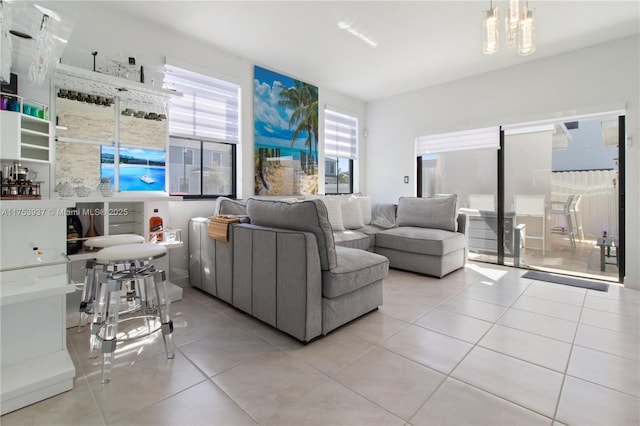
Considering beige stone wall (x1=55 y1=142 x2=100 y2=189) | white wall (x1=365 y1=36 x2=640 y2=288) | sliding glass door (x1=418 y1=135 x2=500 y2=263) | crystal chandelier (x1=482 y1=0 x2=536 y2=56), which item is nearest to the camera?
crystal chandelier (x1=482 y1=0 x2=536 y2=56)

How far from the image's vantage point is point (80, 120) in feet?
8.45

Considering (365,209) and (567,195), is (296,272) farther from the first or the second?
(567,195)

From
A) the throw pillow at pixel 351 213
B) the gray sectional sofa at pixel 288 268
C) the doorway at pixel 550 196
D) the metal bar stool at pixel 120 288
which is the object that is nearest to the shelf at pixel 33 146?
the metal bar stool at pixel 120 288

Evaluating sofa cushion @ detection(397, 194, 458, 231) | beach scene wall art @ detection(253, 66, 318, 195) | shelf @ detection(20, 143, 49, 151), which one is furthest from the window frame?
sofa cushion @ detection(397, 194, 458, 231)

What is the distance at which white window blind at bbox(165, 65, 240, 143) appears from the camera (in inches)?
129

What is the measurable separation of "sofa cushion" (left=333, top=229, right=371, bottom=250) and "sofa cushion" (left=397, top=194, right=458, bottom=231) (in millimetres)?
850

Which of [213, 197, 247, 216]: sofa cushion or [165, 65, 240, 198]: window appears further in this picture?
[165, 65, 240, 198]: window

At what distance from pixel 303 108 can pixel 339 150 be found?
1.07 meters

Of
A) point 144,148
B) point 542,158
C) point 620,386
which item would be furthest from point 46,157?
point 542,158

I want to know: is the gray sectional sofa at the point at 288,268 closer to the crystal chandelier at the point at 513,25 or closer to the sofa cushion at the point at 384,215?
the crystal chandelier at the point at 513,25

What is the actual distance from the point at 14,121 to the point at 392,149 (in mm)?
4772

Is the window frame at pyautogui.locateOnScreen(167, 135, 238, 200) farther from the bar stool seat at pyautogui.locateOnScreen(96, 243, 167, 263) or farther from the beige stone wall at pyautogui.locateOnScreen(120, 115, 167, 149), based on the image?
the bar stool seat at pyautogui.locateOnScreen(96, 243, 167, 263)

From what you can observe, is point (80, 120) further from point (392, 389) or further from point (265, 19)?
point (392, 389)

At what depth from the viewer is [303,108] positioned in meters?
4.52
